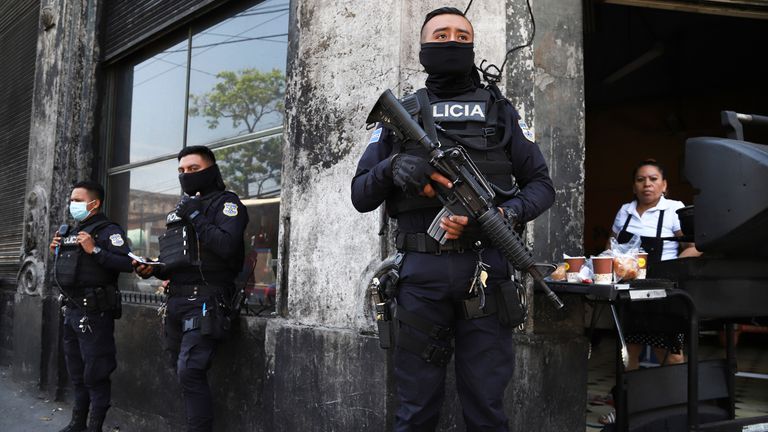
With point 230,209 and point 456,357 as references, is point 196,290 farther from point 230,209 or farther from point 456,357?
point 456,357

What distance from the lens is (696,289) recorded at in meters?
2.60

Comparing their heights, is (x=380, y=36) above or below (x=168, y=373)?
above

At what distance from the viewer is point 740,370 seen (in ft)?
20.8

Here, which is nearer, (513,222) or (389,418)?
(513,222)

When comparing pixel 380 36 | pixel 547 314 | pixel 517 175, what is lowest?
pixel 547 314

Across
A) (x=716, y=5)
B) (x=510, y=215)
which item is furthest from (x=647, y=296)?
(x=716, y=5)

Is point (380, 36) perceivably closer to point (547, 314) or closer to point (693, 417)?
point (547, 314)

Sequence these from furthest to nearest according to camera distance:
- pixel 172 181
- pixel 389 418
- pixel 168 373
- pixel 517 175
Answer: pixel 172 181 < pixel 168 373 < pixel 389 418 < pixel 517 175

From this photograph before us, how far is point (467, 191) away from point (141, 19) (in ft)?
14.7

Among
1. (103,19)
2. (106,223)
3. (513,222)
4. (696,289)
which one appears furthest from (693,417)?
(103,19)

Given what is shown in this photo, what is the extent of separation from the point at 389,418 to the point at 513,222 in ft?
4.09

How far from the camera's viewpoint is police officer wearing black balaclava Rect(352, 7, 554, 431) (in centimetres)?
217

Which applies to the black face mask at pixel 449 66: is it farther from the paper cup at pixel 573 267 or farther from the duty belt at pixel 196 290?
the duty belt at pixel 196 290

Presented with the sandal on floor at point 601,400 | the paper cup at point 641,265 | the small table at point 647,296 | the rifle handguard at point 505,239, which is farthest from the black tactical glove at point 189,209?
the sandal on floor at point 601,400
